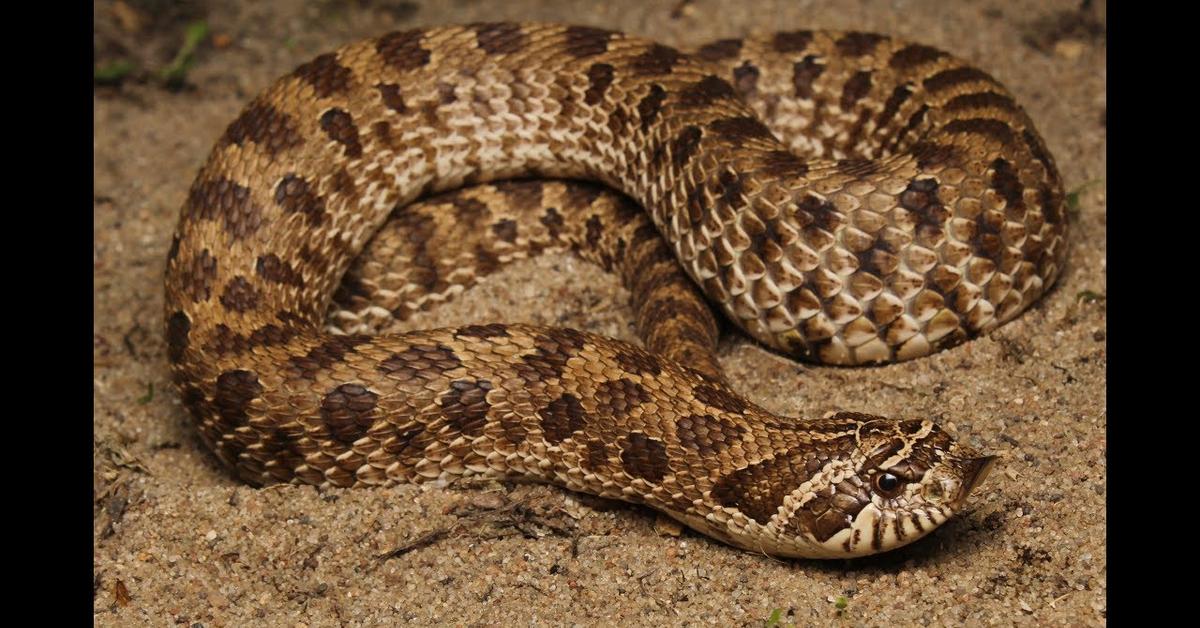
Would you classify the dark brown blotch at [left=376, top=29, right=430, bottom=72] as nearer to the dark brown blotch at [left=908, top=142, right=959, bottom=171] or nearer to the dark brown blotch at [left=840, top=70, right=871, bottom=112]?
the dark brown blotch at [left=840, top=70, right=871, bottom=112]

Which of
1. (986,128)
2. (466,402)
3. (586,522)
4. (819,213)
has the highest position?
(986,128)

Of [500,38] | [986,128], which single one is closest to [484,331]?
[500,38]

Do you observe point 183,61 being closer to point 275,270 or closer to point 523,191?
point 523,191

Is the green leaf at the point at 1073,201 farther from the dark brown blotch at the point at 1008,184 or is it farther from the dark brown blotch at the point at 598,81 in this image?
the dark brown blotch at the point at 598,81

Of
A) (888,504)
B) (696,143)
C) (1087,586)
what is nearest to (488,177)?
(696,143)

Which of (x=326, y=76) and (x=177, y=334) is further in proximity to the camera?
(x=326, y=76)

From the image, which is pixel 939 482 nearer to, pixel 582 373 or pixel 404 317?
pixel 582 373

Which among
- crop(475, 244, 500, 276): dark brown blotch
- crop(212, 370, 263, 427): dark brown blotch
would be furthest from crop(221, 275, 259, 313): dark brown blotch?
crop(475, 244, 500, 276): dark brown blotch
